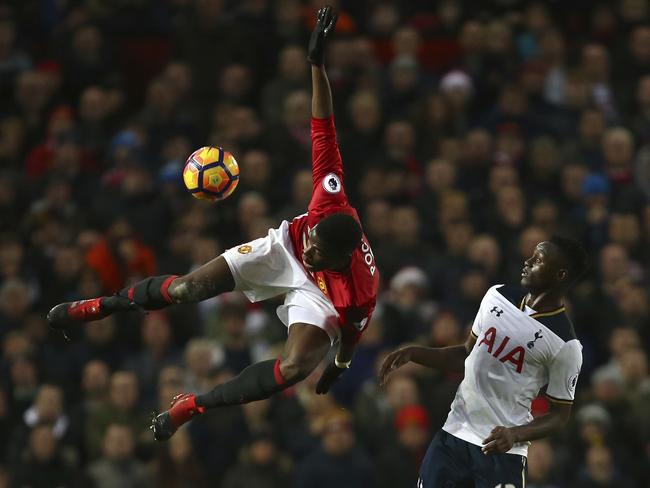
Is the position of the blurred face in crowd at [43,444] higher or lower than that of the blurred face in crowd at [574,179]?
lower

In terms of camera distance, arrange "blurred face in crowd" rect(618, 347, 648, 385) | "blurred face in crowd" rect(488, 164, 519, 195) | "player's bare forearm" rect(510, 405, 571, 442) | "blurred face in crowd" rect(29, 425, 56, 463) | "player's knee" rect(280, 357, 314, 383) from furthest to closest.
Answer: "blurred face in crowd" rect(488, 164, 519, 195)
"blurred face in crowd" rect(618, 347, 648, 385)
"blurred face in crowd" rect(29, 425, 56, 463)
"player's knee" rect(280, 357, 314, 383)
"player's bare forearm" rect(510, 405, 571, 442)

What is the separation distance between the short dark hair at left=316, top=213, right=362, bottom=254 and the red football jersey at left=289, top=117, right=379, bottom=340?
9.3 inches

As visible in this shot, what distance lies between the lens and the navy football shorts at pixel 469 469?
729cm

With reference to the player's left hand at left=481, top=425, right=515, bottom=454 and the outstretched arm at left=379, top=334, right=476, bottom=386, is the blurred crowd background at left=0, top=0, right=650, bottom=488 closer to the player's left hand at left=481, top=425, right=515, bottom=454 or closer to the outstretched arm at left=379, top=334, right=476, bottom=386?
the outstretched arm at left=379, top=334, right=476, bottom=386

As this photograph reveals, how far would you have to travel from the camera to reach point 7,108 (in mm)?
13633

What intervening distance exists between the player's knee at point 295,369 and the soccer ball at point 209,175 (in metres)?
1.24

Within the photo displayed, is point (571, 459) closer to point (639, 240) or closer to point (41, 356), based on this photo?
point (639, 240)

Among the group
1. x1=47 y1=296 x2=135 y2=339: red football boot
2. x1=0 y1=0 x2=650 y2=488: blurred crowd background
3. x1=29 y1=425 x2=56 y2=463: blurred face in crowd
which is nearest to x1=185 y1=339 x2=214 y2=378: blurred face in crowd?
x1=0 y1=0 x2=650 y2=488: blurred crowd background

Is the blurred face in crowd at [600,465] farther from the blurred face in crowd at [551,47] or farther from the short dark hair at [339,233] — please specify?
the blurred face in crowd at [551,47]

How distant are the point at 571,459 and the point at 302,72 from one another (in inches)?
189

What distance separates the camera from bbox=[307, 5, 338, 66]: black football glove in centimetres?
763

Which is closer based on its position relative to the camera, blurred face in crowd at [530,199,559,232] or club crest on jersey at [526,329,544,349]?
club crest on jersey at [526,329,544,349]

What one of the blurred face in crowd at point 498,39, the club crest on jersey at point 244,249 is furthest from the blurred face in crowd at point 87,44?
the club crest on jersey at point 244,249

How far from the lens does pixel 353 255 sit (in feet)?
25.3
